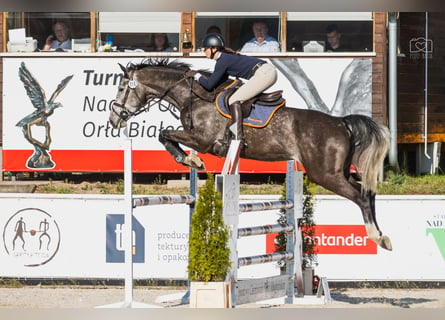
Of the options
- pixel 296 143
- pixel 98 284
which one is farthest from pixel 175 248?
pixel 296 143

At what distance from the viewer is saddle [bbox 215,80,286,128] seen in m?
8.04

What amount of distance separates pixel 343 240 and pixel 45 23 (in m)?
6.04

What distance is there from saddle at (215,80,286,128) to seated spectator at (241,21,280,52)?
15.1 ft

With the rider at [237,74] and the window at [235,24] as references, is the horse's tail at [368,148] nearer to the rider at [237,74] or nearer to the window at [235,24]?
the rider at [237,74]

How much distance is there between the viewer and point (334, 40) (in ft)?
42.2

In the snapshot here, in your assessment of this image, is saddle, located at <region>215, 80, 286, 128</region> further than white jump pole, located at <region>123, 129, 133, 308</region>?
Yes

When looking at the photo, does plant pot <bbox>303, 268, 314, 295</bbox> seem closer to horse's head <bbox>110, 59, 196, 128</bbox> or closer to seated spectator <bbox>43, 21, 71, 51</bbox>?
horse's head <bbox>110, 59, 196, 128</bbox>

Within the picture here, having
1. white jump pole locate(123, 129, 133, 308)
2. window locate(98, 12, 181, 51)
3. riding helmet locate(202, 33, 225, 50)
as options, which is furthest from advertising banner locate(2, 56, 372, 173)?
white jump pole locate(123, 129, 133, 308)

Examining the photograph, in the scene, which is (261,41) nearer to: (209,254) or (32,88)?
(32,88)

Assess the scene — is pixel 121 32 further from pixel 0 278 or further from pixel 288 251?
pixel 288 251

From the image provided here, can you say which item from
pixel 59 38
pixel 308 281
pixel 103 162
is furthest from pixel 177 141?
pixel 59 38
